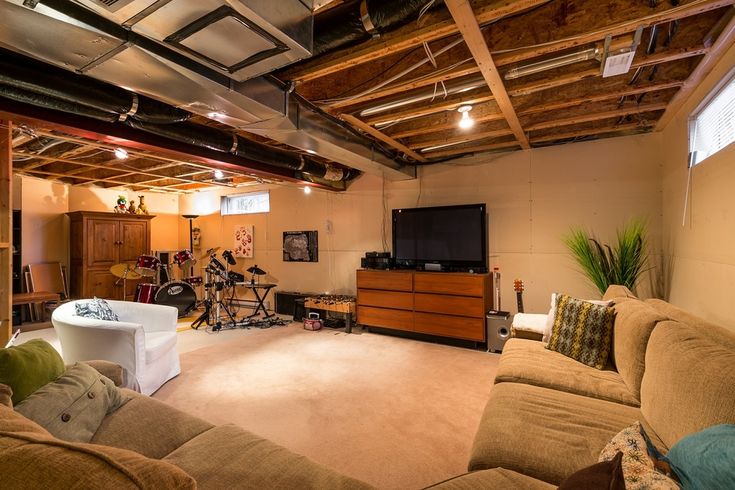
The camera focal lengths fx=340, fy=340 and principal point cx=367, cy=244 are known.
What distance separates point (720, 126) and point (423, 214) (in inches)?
118

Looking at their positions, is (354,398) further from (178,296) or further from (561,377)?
(178,296)

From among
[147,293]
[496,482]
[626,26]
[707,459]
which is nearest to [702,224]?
[626,26]

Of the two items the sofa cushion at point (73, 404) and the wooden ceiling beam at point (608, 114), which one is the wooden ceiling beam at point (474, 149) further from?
the sofa cushion at point (73, 404)

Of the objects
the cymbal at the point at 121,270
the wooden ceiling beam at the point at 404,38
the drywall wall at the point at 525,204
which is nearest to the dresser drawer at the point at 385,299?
the drywall wall at the point at 525,204

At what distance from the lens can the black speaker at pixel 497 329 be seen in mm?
3939

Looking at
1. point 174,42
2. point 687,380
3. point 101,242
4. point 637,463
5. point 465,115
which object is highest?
point 465,115

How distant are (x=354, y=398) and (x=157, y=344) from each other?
5.93ft

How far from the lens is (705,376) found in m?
1.28

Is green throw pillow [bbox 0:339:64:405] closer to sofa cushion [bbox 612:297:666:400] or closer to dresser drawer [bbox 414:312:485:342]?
sofa cushion [bbox 612:297:666:400]

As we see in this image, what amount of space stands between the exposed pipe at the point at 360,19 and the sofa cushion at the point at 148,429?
6.45ft

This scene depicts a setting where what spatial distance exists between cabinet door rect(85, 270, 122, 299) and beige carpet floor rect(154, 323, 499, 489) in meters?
3.44

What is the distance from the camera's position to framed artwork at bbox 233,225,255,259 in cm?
682

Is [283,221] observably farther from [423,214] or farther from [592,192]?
[592,192]

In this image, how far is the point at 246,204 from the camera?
700cm
